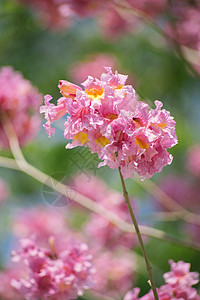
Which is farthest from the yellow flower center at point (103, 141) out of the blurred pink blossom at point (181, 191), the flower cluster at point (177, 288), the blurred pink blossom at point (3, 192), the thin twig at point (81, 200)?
the blurred pink blossom at point (3, 192)

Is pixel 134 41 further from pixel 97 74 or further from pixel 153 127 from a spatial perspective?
pixel 153 127

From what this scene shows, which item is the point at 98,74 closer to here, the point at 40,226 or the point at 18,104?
the point at 40,226

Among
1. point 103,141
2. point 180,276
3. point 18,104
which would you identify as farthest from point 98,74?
point 103,141

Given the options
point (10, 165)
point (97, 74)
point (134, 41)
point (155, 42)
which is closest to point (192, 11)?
point (155, 42)

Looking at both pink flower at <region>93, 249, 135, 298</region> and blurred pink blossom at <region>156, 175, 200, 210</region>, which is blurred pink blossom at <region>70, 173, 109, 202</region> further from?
blurred pink blossom at <region>156, 175, 200, 210</region>

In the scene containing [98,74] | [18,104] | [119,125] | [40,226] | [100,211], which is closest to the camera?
[119,125]
